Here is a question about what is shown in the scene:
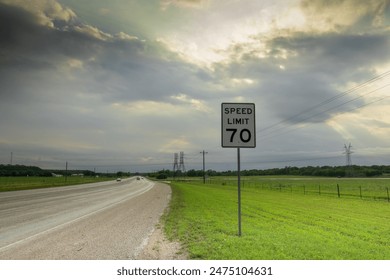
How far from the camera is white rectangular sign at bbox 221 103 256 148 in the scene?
8719 mm

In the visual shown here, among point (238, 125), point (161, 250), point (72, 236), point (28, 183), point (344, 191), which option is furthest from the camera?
point (28, 183)

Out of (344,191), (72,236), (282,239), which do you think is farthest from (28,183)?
(282,239)

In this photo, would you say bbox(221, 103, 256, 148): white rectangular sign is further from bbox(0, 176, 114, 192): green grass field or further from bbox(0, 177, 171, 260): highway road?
bbox(0, 176, 114, 192): green grass field

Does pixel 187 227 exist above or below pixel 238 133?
below

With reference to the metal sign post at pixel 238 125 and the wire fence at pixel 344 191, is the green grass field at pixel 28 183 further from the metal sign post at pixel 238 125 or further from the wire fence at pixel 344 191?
the metal sign post at pixel 238 125

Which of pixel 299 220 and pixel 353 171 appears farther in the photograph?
pixel 353 171

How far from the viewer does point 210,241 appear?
8.63 m

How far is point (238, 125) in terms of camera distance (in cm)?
880

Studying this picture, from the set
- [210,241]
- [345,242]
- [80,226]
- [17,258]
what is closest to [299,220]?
[345,242]

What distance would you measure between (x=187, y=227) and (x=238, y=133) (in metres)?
4.51

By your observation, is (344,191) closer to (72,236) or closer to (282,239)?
(282,239)

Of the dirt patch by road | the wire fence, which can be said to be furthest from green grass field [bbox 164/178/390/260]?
the wire fence
